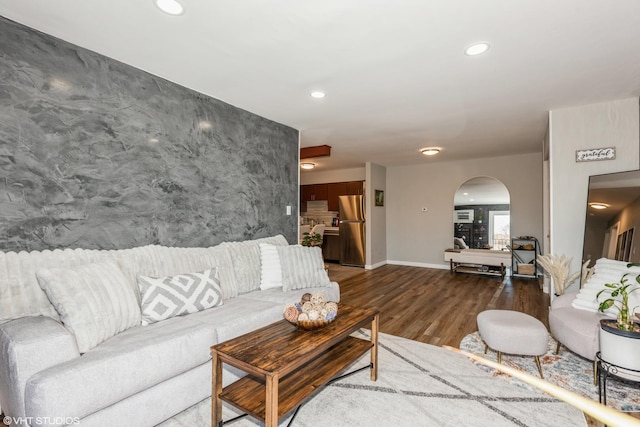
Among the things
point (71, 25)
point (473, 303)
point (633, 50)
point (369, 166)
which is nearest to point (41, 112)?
point (71, 25)

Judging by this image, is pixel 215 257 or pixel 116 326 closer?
pixel 116 326

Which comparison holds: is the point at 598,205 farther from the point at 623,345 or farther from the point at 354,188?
the point at 354,188

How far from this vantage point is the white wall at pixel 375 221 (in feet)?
22.9

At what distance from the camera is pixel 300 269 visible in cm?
318

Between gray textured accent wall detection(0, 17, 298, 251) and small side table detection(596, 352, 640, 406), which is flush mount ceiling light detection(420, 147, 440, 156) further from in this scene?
small side table detection(596, 352, 640, 406)

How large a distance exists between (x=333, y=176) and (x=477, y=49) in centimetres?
583

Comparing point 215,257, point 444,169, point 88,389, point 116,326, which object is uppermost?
point 444,169

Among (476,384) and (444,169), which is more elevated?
(444,169)

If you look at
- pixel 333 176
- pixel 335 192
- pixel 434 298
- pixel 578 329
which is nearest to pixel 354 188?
pixel 335 192

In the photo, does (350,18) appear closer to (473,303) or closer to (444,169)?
(473,303)

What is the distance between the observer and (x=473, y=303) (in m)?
4.30

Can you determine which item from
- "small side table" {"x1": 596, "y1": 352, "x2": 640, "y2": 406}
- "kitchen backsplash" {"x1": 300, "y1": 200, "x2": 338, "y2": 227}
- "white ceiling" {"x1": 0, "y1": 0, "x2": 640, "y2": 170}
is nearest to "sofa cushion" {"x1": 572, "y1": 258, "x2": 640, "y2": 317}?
"small side table" {"x1": 596, "y1": 352, "x2": 640, "y2": 406}

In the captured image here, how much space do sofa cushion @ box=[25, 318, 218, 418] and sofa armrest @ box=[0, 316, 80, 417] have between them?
6 centimetres

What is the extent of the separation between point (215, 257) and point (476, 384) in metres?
2.32
